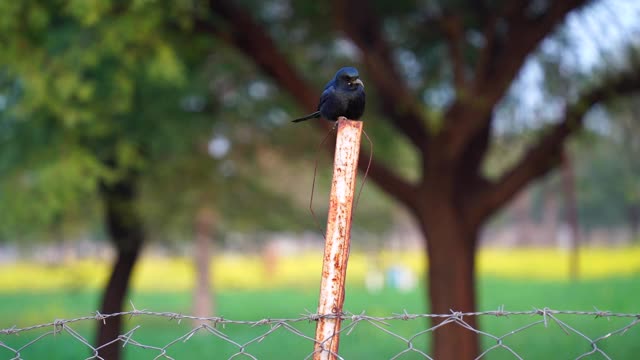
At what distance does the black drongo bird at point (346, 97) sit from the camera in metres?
3.22

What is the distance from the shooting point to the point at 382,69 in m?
9.50

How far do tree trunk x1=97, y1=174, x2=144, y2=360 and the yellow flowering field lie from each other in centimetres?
2209

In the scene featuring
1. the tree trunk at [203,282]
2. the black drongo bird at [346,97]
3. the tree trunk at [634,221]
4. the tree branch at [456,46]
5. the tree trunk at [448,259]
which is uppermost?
the tree trunk at [634,221]

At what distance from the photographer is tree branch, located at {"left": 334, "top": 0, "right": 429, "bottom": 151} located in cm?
948

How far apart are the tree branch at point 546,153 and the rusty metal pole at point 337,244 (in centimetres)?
710

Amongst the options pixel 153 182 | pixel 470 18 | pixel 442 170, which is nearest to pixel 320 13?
pixel 470 18

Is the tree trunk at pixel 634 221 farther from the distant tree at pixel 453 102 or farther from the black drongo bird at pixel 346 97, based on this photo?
the black drongo bird at pixel 346 97

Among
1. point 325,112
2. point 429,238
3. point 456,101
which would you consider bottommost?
point 325,112

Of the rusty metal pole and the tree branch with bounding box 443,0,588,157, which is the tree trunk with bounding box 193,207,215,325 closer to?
the tree branch with bounding box 443,0,588,157

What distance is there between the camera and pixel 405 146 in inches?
615

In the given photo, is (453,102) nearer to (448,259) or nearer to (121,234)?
(448,259)

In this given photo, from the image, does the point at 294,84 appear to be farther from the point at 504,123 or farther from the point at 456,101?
the point at 504,123

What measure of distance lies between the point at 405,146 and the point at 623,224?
36063 millimetres

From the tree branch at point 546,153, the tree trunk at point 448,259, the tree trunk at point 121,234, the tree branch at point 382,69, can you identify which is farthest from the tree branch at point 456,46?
the tree trunk at point 121,234
